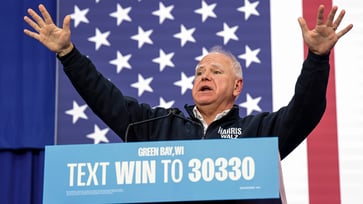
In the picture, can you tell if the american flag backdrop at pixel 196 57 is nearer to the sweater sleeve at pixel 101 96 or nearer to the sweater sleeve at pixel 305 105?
the sweater sleeve at pixel 101 96

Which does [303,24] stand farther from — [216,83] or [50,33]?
[50,33]

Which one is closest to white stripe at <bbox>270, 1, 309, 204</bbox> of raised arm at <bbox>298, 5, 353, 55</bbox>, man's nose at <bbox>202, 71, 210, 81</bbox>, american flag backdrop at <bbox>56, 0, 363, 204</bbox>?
american flag backdrop at <bbox>56, 0, 363, 204</bbox>

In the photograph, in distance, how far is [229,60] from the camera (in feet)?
9.22

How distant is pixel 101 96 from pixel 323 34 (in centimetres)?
86

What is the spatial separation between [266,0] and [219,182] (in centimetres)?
233

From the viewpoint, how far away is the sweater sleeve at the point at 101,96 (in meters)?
2.55

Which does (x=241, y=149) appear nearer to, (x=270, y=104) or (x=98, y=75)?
(x=98, y=75)

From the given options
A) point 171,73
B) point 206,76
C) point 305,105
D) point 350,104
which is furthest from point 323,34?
point 171,73

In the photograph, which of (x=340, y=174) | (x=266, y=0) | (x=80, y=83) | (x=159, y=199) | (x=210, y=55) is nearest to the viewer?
(x=159, y=199)

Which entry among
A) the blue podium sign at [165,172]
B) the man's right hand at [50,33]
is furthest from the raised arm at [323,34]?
the man's right hand at [50,33]

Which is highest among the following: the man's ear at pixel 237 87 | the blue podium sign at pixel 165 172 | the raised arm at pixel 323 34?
the raised arm at pixel 323 34

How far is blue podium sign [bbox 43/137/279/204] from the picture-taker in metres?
1.62

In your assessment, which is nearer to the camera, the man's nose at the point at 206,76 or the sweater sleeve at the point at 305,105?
the sweater sleeve at the point at 305,105

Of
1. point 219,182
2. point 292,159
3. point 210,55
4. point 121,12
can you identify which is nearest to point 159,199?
point 219,182
